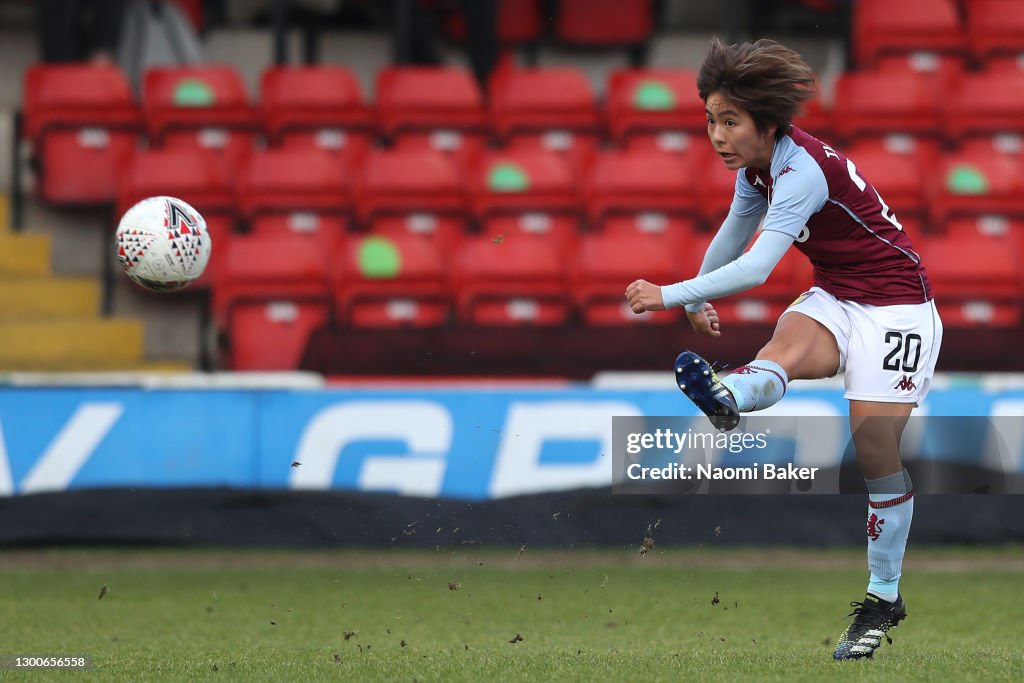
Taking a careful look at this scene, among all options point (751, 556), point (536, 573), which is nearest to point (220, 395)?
point (536, 573)

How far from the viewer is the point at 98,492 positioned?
8.27 meters

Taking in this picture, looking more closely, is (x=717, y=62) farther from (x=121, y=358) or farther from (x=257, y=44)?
(x=257, y=44)

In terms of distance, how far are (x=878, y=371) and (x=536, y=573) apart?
3441mm

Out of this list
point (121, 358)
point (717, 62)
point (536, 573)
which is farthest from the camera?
point (121, 358)

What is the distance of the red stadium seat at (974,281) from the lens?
10.0 meters

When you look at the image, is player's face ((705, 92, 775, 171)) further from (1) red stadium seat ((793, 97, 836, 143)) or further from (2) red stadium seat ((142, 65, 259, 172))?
(2) red stadium seat ((142, 65, 259, 172))

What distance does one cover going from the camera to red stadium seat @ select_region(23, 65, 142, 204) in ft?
36.7

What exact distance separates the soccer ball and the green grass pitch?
4.69 feet

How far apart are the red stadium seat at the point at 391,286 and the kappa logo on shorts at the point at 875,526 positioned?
5204 millimetres

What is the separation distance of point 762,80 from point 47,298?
24.5ft

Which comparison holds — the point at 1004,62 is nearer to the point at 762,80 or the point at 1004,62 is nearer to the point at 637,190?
the point at 637,190

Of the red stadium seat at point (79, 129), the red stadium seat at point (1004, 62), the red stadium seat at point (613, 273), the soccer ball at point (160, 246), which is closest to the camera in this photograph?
the soccer ball at point (160, 246)

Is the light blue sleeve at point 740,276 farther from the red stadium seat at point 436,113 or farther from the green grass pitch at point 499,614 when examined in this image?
the red stadium seat at point 436,113

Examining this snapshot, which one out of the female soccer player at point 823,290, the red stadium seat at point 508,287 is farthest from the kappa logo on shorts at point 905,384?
the red stadium seat at point 508,287
